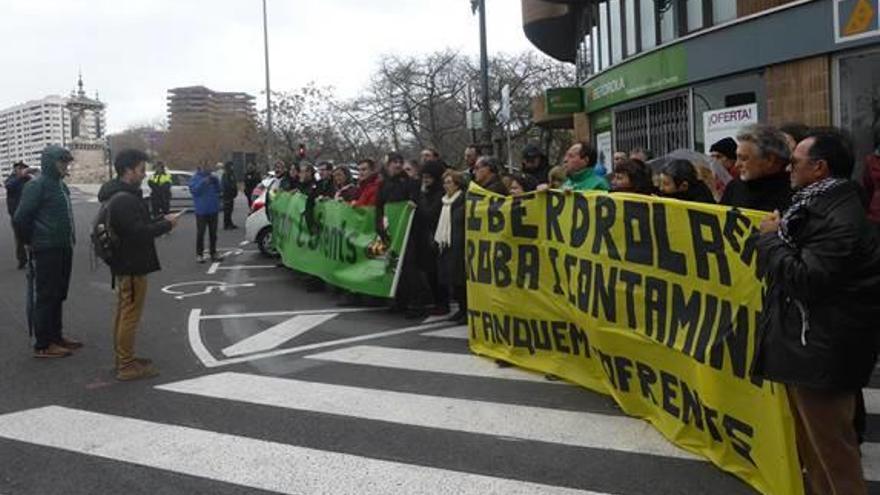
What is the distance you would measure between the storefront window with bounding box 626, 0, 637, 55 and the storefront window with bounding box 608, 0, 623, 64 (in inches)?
18.5

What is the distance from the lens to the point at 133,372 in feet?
22.5

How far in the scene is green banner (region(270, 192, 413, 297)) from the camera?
30.9 feet

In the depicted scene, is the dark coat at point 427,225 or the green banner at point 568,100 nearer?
the dark coat at point 427,225

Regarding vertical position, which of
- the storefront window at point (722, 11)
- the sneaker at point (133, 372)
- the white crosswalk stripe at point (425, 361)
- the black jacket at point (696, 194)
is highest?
the storefront window at point (722, 11)

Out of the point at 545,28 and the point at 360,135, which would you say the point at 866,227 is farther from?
the point at 360,135

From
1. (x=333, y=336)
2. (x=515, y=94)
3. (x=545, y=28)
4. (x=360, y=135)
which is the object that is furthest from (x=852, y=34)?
(x=360, y=135)

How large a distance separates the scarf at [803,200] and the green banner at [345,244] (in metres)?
6.10

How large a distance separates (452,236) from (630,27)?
12944 millimetres

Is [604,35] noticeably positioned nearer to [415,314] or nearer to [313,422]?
[415,314]

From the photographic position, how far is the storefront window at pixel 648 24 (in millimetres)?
18031

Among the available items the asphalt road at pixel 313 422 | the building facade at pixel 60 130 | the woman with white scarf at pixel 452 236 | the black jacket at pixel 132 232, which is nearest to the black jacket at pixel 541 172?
the woman with white scarf at pixel 452 236

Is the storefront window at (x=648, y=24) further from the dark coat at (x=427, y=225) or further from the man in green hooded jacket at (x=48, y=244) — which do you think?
the man in green hooded jacket at (x=48, y=244)

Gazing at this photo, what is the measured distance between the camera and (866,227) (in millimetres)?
3238

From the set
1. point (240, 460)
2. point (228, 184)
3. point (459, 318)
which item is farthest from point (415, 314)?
point (228, 184)
